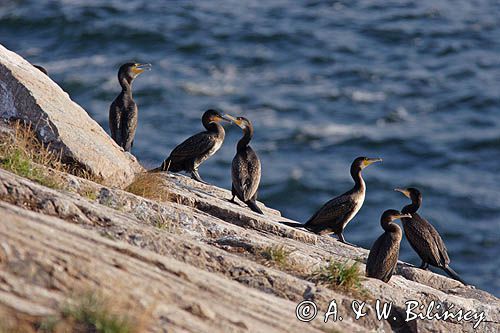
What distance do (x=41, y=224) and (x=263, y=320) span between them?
5.64 ft

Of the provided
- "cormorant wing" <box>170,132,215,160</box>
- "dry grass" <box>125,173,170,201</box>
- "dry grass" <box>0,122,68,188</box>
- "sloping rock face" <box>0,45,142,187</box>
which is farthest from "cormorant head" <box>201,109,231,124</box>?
"dry grass" <box>0,122,68,188</box>

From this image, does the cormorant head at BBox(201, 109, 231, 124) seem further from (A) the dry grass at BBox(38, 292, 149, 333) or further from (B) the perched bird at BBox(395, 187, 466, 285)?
(A) the dry grass at BBox(38, 292, 149, 333)

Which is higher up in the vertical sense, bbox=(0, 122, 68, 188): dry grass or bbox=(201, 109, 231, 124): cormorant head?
bbox=(201, 109, 231, 124): cormorant head

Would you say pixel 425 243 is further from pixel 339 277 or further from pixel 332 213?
pixel 339 277

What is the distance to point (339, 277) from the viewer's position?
28.9ft

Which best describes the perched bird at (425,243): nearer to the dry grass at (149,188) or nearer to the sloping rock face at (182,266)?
the sloping rock face at (182,266)

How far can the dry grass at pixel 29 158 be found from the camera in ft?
29.6

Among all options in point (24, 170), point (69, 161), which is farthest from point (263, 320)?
point (69, 161)

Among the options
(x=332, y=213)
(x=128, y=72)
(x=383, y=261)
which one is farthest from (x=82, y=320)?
(x=128, y=72)

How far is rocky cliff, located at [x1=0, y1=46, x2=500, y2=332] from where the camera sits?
659 centimetres

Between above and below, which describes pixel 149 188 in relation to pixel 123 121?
below

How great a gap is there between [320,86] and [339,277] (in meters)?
22.9

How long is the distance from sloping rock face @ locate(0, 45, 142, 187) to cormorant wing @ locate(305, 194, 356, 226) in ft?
8.95

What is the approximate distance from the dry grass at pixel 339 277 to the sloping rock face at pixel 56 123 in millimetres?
2781
